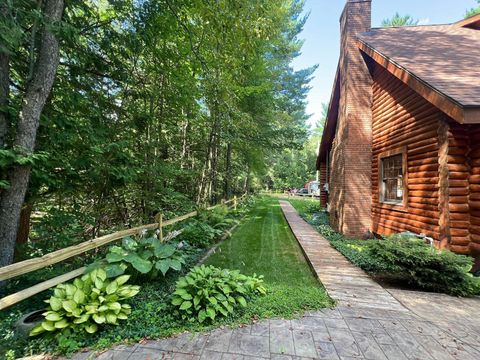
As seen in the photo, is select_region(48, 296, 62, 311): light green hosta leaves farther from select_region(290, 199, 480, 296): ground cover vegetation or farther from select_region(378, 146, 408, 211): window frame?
select_region(378, 146, 408, 211): window frame

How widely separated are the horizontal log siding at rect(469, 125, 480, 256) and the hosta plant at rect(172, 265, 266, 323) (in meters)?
4.12

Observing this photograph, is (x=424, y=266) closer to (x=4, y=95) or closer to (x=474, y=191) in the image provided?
(x=474, y=191)

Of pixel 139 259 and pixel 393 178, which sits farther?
pixel 393 178

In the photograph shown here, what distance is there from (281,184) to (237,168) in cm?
A: 2348

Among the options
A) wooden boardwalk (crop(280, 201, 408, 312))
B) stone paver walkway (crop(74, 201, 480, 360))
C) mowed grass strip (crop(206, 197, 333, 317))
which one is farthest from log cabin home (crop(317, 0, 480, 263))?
mowed grass strip (crop(206, 197, 333, 317))

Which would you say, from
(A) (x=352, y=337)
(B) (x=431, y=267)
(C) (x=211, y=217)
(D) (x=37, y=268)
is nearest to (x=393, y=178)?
(B) (x=431, y=267)

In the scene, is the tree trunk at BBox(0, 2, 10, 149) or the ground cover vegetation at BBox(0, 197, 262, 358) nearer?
the ground cover vegetation at BBox(0, 197, 262, 358)

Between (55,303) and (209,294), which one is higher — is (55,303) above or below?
above

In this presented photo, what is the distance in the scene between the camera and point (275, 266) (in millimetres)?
4934

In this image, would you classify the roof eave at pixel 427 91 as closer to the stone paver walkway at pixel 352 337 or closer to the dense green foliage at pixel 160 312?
the stone paver walkway at pixel 352 337

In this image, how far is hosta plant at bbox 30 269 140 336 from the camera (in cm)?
229

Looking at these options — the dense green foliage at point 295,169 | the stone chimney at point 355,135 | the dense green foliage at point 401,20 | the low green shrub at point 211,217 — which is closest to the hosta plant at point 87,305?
the low green shrub at point 211,217

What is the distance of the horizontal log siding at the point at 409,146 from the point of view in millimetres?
4730

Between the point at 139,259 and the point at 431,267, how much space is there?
451 centimetres
